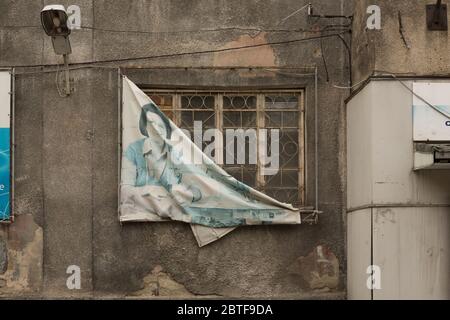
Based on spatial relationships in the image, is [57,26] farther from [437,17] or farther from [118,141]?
[437,17]

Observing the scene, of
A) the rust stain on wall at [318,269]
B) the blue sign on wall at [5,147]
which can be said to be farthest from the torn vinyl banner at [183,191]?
the blue sign on wall at [5,147]

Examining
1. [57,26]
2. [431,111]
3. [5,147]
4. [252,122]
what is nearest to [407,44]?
[431,111]

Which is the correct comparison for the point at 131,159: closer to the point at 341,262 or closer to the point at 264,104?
the point at 264,104

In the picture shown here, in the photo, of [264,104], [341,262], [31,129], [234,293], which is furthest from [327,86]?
[31,129]

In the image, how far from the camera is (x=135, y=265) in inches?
360

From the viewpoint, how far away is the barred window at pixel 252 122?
30.8ft

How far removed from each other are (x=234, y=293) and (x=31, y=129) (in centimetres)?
312

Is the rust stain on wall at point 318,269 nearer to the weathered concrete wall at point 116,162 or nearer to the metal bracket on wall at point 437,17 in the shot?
the weathered concrete wall at point 116,162

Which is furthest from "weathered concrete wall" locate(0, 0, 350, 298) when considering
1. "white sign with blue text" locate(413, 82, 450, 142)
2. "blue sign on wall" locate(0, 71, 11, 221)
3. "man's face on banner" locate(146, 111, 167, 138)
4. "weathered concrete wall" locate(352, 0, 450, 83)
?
"white sign with blue text" locate(413, 82, 450, 142)

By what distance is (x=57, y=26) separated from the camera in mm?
8531

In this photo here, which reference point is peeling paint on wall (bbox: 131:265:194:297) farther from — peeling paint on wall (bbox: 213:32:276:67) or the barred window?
peeling paint on wall (bbox: 213:32:276:67)

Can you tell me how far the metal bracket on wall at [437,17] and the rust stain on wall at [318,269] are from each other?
9.34 ft

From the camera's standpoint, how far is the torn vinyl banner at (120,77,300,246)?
9.12m

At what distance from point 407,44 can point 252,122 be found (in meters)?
2.07
